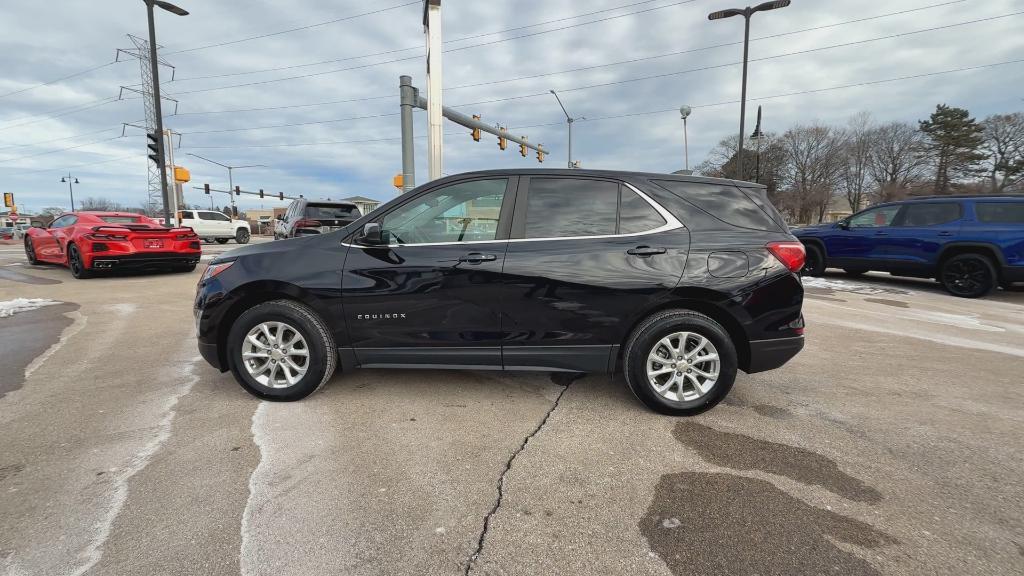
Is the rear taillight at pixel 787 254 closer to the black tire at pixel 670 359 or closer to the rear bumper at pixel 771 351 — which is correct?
the rear bumper at pixel 771 351

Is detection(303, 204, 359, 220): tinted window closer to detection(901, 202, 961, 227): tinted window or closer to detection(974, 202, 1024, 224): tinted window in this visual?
detection(901, 202, 961, 227): tinted window

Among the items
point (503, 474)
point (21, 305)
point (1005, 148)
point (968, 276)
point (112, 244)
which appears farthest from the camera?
point (1005, 148)

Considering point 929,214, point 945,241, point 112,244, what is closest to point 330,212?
point 112,244

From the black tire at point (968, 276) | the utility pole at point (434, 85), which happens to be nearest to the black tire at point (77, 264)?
the utility pole at point (434, 85)

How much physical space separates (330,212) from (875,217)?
1270 centimetres

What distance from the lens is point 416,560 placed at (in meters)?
1.88

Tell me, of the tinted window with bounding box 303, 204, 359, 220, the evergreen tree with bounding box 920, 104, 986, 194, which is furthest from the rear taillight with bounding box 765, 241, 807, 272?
the evergreen tree with bounding box 920, 104, 986, 194

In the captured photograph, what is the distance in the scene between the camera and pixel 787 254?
3191 mm

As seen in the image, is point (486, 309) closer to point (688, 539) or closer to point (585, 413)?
point (585, 413)

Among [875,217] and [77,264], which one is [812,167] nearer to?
[875,217]

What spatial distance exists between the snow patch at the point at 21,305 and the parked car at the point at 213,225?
65.3ft

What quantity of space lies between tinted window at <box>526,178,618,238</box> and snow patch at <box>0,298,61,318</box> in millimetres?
7400

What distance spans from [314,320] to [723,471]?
111 inches

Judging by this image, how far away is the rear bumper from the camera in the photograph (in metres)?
3.20
